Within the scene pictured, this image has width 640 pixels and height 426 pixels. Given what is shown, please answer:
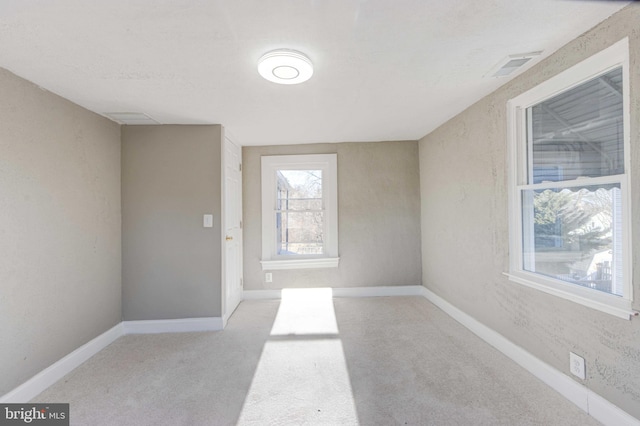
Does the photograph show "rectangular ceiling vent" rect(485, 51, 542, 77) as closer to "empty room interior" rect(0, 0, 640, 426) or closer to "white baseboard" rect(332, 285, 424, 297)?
"empty room interior" rect(0, 0, 640, 426)

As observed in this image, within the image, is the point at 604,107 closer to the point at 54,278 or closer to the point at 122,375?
the point at 122,375

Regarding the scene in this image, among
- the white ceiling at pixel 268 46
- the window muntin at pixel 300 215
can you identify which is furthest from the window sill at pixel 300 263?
the white ceiling at pixel 268 46

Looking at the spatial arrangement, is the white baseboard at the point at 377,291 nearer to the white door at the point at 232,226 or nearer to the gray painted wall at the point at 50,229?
the white door at the point at 232,226

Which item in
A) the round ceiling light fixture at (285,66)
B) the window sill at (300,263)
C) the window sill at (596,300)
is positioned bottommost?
the window sill at (300,263)

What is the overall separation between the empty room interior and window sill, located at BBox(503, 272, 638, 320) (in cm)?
2

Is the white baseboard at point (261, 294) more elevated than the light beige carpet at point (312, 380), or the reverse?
the white baseboard at point (261, 294)

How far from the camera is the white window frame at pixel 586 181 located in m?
1.48

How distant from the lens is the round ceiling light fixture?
171cm

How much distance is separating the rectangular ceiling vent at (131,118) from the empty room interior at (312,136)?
0.04 metres

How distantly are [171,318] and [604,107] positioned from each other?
4.03m

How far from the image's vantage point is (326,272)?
13.4 feet

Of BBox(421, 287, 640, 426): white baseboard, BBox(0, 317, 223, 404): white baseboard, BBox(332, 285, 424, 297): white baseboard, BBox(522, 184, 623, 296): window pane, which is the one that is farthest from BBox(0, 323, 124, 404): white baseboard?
BBox(522, 184, 623, 296): window pane

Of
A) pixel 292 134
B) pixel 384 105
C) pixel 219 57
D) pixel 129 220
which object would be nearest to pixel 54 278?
pixel 129 220

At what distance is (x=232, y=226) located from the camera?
11.7 ft
